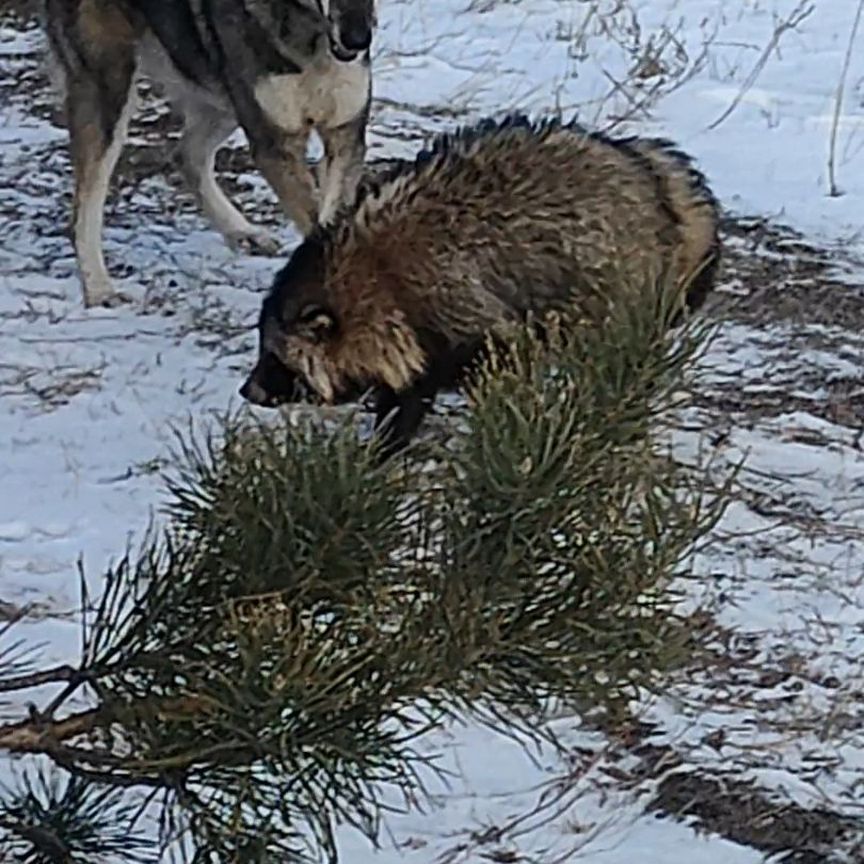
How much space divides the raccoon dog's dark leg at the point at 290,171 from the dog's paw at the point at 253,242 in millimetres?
467

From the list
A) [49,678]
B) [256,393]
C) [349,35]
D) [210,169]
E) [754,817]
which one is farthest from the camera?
[210,169]

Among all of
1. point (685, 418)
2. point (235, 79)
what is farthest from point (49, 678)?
point (235, 79)

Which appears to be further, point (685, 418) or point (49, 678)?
point (685, 418)

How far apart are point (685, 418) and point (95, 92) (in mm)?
2298

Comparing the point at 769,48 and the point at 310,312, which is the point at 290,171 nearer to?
the point at 310,312

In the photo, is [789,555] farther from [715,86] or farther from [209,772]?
[715,86]

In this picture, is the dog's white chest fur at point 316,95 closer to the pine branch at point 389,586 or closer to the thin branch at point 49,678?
the thin branch at point 49,678

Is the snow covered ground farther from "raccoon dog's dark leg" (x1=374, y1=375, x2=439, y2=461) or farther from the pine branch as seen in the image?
the pine branch

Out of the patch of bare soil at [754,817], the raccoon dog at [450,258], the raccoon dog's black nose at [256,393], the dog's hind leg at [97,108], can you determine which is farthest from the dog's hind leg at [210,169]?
the patch of bare soil at [754,817]

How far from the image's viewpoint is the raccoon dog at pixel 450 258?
16.3ft

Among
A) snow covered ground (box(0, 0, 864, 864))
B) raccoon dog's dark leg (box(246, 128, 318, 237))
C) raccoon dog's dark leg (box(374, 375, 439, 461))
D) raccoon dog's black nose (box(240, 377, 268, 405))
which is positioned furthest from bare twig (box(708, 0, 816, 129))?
raccoon dog's black nose (box(240, 377, 268, 405))

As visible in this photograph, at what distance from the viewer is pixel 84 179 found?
674 cm

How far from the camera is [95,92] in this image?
6.74 m

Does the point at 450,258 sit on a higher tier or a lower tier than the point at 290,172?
Answer: lower
